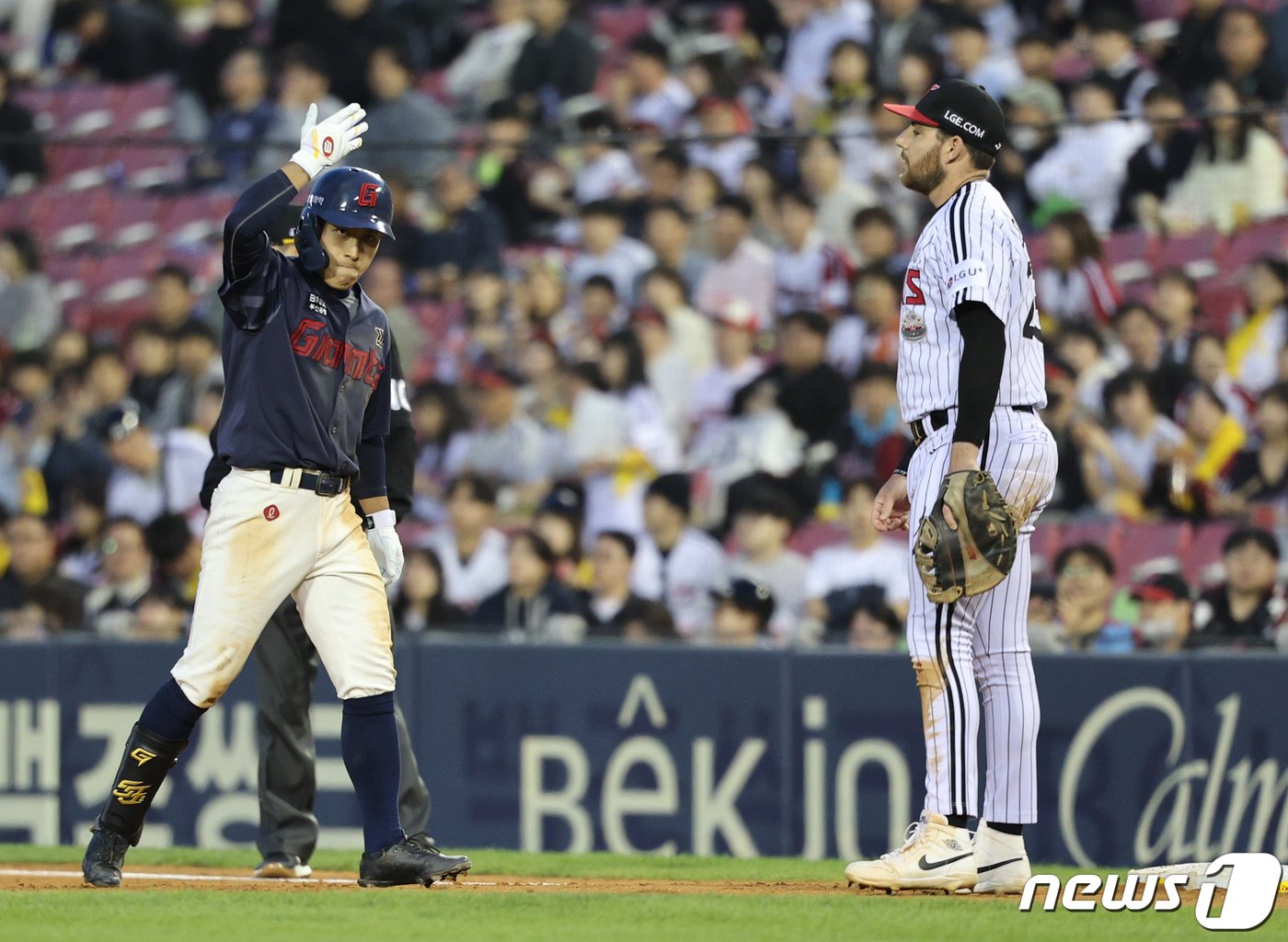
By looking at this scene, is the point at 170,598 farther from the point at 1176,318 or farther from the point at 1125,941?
the point at 1125,941

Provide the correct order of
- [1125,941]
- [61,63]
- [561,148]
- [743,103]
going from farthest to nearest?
[61,63] → [743,103] → [561,148] → [1125,941]

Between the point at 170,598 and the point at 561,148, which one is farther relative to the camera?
the point at 561,148

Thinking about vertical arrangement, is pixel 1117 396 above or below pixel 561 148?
below

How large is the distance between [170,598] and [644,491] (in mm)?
2493

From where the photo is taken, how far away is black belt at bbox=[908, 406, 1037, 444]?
5.66 metres

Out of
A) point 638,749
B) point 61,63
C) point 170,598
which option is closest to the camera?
point 638,749

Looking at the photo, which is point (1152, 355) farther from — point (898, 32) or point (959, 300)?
point (959, 300)

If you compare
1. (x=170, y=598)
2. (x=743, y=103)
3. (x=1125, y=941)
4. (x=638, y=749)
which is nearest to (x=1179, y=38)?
(x=743, y=103)

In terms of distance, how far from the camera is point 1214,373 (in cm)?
985

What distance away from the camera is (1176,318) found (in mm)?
10141

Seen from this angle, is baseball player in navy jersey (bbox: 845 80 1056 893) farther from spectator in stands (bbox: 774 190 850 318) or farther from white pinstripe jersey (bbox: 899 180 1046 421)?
spectator in stands (bbox: 774 190 850 318)

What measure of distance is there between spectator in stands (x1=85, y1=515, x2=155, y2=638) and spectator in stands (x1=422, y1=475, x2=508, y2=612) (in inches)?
55.6

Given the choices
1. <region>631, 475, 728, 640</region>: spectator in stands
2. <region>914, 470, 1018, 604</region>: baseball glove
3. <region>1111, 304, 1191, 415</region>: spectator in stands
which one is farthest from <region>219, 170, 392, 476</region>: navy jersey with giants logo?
<region>1111, 304, 1191, 415</region>: spectator in stands

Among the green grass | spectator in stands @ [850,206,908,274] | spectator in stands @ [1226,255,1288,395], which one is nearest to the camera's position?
the green grass
